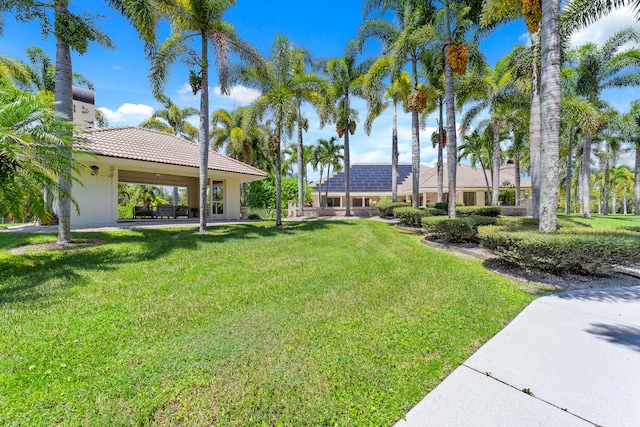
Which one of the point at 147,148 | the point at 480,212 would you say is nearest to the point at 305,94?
the point at 147,148

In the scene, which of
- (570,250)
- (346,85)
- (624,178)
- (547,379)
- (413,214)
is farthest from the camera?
(624,178)

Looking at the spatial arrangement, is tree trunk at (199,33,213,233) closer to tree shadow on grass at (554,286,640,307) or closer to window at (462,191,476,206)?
tree shadow on grass at (554,286,640,307)

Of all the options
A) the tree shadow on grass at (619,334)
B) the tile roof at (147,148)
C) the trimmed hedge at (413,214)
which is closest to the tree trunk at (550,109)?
the tree shadow on grass at (619,334)

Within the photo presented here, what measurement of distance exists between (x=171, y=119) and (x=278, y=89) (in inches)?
766

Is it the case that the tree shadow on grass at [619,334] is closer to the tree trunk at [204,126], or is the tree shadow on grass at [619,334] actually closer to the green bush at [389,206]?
the tree trunk at [204,126]

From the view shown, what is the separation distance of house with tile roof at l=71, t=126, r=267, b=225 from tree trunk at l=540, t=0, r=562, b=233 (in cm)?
1368

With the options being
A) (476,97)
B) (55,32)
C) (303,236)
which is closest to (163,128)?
(55,32)

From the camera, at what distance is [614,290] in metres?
5.57

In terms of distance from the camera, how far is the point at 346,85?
70.3 ft

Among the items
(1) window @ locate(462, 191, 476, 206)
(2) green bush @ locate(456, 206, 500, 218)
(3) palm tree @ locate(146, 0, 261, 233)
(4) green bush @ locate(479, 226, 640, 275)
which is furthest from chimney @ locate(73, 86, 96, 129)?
(1) window @ locate(462, 191, 476, 206)

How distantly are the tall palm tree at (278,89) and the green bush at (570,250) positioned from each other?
9739 mm

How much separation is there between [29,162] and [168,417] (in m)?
6.25

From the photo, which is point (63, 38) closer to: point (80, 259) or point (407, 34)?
point (80, 259)

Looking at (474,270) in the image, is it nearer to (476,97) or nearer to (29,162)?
(29,162)
